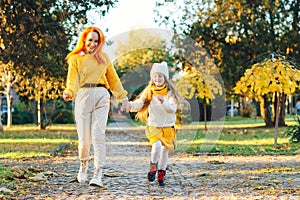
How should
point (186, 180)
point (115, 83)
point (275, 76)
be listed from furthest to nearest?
1. point (275, 76)
2. point (186, 180)
3. point (115, 83)

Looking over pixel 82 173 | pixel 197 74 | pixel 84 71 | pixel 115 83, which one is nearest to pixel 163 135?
pixel 115 83

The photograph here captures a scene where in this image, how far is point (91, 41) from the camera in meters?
5.86

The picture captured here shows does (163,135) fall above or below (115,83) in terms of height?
below

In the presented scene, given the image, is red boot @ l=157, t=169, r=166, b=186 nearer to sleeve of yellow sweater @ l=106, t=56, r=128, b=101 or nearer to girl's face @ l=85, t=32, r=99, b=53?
sleeve of yellow sweater @ l=106, t=56, r=128, b=101

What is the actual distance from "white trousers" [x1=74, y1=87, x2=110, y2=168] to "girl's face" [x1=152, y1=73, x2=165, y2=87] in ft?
2.44

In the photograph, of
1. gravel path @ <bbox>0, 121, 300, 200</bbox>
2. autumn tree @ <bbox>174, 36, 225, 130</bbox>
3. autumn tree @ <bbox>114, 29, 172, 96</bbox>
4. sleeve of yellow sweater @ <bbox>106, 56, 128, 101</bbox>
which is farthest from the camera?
autumn tree @ <bbox>174, 36, 225, 130</bbox>

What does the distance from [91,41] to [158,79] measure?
0.99m

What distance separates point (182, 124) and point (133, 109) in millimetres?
11046

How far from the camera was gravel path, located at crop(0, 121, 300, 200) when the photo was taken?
5.44 meters

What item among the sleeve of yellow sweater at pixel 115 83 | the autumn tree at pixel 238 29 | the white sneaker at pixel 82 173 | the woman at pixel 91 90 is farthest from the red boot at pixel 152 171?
the autumn tree at pixel 238 29

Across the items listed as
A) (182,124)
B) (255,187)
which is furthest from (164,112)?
(182,124)

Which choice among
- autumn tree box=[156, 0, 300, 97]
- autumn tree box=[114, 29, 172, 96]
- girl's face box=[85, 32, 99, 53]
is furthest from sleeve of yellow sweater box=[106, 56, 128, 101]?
autumn tree box=[156, 0, 300, 97]

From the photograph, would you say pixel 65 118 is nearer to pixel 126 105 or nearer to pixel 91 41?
pixel 126 105

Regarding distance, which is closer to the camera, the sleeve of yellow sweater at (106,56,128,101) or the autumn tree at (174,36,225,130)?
the sleeve of yellow sweater at (106,56,128,101)
